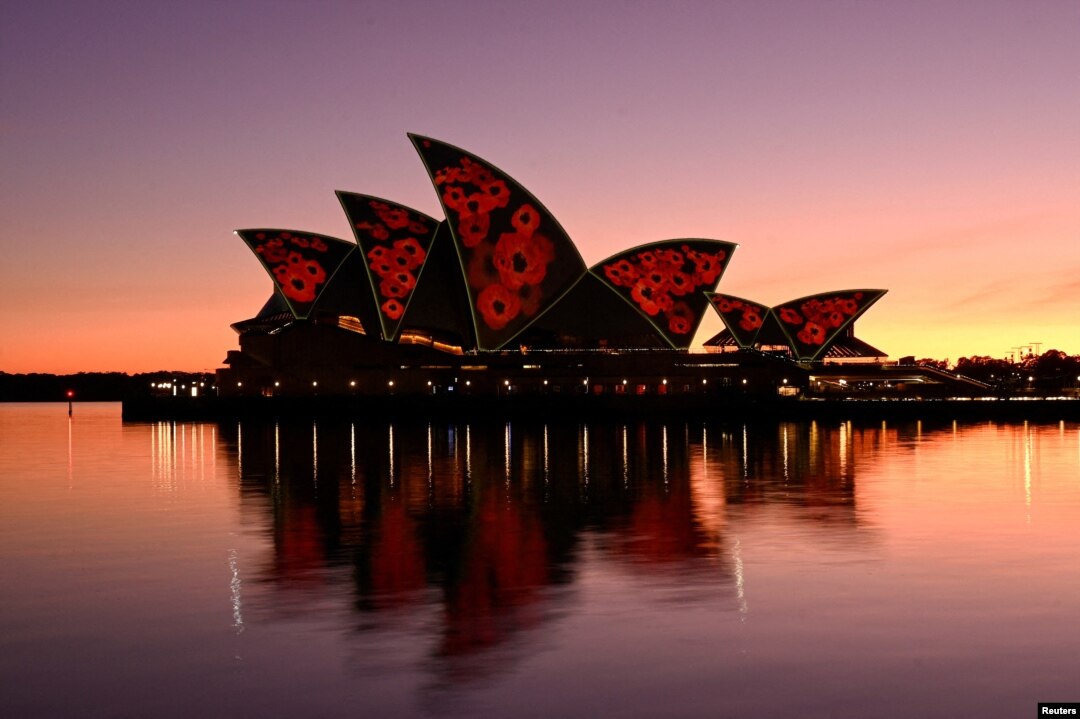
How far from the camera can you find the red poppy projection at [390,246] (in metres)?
90.2

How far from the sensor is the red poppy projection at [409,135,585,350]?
289 ft

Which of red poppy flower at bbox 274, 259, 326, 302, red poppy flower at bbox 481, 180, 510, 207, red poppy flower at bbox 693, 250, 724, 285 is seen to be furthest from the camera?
red poppy flower at bbox 693, 250, 724, 285

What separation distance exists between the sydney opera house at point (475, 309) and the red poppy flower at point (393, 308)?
120 millimetres

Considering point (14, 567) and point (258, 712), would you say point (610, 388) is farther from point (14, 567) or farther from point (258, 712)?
point (258, 712)

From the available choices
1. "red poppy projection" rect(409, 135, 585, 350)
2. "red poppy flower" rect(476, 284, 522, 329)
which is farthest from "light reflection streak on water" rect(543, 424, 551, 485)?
"red poppy flower" rect(476, 284, 522, 329)

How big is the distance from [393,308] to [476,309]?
6.30 metres

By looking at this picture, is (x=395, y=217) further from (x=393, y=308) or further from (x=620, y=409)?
(x=620, y=409)

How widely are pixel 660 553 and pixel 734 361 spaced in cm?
7703

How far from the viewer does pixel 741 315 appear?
11262 centimetres

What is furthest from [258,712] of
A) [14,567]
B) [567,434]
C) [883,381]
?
[883,381]

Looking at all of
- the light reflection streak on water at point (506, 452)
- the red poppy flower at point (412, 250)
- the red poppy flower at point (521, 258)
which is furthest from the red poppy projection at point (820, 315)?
the light reflection streak on water at point (506, 452)

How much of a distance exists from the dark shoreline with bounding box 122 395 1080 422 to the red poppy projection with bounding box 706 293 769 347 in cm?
2603

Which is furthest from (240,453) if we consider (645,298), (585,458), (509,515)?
(645,298)

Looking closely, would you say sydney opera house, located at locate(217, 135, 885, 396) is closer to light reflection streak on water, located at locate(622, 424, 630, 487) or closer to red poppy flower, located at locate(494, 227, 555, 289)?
red poppy flower, located at locate(494, 227, 555, 289)
